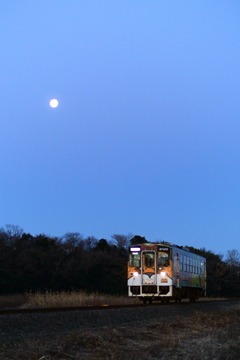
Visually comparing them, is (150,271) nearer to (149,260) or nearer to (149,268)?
(149,268)

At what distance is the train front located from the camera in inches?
1015

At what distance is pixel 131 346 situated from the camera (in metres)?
9.23

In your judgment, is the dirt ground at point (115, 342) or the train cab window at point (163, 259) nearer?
the dirt ground at point (115, 342)

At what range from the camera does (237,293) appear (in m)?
71.2

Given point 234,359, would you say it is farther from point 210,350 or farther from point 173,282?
point 173,282

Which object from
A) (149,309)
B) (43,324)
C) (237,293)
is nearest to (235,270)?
(237,293)

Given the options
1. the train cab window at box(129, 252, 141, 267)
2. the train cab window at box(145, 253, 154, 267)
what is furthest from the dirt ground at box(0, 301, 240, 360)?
the train cab window at box(129, 252, 141, 267)

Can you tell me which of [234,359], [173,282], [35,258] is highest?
[35,258]

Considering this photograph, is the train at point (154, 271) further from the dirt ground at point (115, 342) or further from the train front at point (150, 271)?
the dirt ground at point (115, 342)

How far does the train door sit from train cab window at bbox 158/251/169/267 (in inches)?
10.9

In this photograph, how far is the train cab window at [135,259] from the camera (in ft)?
86.7

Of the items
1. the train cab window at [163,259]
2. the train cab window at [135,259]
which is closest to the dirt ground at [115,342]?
the train cab window at [163,259]

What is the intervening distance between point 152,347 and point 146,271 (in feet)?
56.6

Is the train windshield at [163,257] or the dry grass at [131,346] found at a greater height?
the train windshield at [163,257]
